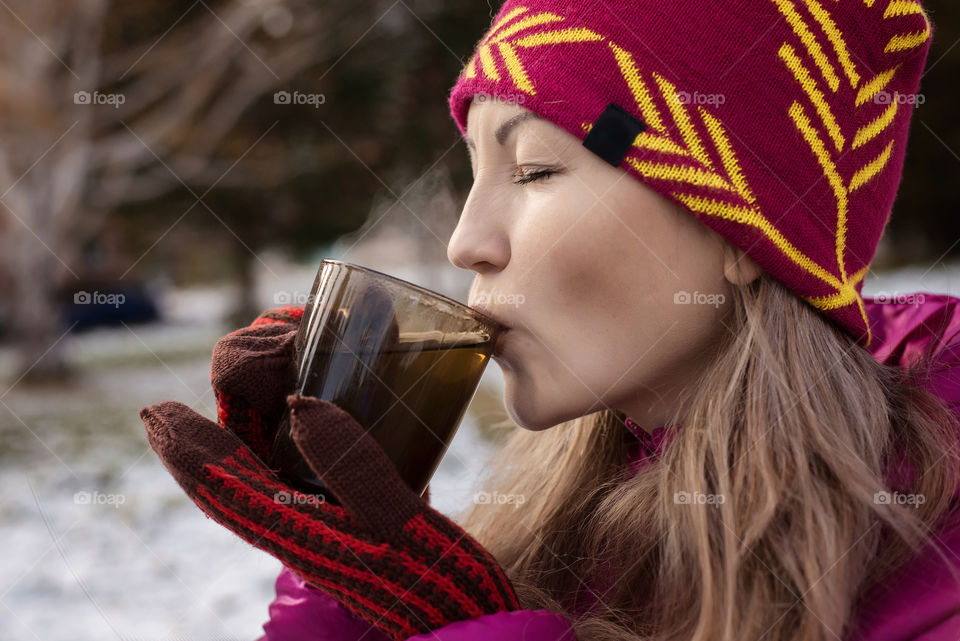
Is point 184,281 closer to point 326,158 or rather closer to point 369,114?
point 326,158

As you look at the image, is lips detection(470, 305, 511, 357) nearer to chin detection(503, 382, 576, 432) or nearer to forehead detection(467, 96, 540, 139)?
chin detection(503, 382, 576, 432)

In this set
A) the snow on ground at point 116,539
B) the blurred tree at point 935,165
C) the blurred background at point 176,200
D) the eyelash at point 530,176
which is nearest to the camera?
the eyelash at point 530,176

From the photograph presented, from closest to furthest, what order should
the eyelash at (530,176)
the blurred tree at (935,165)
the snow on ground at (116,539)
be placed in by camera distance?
the eyelash at (530,176), the snow on ground at (116,539), the blurred tree at (935,165)

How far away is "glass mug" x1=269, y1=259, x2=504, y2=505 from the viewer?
1.11 m

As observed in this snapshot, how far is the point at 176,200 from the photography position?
11.0m

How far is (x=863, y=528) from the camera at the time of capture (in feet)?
3.34

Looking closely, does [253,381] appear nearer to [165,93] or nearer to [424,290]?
[424,290]

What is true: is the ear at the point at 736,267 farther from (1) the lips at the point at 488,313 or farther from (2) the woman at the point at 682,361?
(1) the lips at the point at 488,313

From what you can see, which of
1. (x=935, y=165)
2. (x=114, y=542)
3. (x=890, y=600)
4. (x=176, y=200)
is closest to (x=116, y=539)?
(x=114, y=542)

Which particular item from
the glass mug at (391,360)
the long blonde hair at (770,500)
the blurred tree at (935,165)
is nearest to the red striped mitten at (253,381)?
the glass mug at (391,360)

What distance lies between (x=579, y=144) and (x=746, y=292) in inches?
15.0

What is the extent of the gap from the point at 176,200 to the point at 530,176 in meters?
11.0

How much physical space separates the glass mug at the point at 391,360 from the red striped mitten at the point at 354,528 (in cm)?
7

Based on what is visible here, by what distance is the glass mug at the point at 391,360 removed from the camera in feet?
3.65
